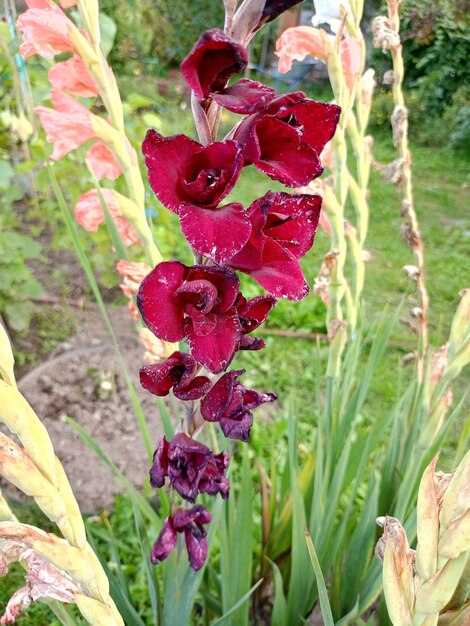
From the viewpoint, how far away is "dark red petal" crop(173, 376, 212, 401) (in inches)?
20.1

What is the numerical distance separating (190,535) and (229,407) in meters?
0.21

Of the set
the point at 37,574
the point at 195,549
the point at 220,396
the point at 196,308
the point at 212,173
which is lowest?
the point at 195,549

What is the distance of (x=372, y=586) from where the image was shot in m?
0.90

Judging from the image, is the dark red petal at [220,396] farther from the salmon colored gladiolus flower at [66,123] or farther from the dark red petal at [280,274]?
the salmon colored gladiolus flower at [66,123]

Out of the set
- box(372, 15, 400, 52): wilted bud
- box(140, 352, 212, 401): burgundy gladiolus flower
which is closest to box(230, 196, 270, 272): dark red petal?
box(140, 352, 212, 401): burgundy gladiolus flower

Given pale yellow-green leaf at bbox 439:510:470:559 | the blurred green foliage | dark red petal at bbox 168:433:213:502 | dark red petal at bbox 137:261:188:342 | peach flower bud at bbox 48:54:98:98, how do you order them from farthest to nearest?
the blurred green foliage
peach flower bud at bbox 48:54:98:98
dark red petal at bbox 168:433:213:502
dark red petal at bbox 137:261:188:342
pale yellow-green leaf at bbox 439:510:470:559

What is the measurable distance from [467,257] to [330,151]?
2934 mm

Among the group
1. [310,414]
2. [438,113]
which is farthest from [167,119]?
[310,414]

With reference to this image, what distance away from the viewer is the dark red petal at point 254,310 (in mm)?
484

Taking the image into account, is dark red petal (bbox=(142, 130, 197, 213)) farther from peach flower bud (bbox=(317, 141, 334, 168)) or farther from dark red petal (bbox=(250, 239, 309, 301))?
peach flower bud (bbox=(317, 141, 334, 168))

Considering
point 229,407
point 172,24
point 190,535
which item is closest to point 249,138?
point 229,407

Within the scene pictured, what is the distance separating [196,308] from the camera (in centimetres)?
46

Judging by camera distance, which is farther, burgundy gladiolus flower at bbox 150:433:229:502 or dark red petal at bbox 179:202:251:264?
burgundy gladiolus flower at bbox 150:433:229:502

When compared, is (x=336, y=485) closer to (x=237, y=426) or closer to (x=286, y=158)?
(x=237, y=426)
